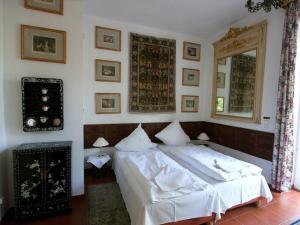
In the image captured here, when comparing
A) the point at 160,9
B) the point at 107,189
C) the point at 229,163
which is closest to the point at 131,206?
the point at 107,189

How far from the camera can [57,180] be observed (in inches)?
84.7

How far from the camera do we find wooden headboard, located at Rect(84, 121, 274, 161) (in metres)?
2.93

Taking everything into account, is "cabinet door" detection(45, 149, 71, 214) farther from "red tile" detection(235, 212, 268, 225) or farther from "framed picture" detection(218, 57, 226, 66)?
"framed picture" detection(218, 57, 226, 66)

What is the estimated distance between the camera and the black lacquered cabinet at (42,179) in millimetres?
1992

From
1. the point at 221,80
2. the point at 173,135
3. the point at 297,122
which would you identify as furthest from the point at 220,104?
the point at 297,122

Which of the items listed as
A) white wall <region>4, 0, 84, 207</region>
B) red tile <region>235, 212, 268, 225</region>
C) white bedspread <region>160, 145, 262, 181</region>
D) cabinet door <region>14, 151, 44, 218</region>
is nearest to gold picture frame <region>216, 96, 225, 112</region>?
white bedspread <region>160, 145, 262, 181</region>

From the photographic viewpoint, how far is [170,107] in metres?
3.97

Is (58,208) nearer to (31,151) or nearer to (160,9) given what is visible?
(31,151)

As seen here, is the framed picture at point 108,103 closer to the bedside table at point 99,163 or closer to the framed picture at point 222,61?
the bedside table at point 99,163

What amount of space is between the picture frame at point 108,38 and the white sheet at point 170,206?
258cm

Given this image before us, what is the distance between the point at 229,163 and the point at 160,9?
9.10 feet

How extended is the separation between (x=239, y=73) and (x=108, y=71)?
2.61 metres

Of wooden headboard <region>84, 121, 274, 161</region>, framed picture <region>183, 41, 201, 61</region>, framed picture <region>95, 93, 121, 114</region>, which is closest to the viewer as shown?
wooden headboard <region>84, 121, 274, 161</region>

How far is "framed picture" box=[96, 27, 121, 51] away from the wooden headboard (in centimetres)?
157
